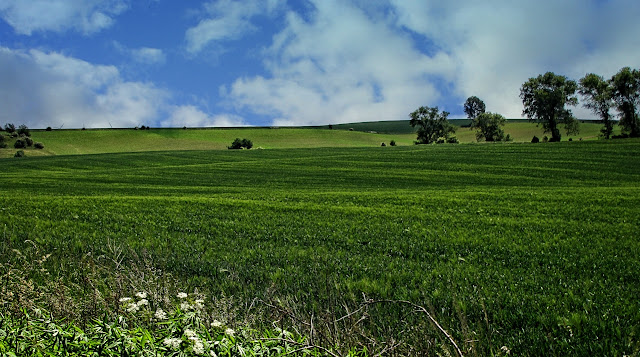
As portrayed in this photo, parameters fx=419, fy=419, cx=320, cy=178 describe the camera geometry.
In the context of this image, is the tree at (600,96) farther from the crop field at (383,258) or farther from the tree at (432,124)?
the crop field at (383,258)

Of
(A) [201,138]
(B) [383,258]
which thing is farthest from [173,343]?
(A) [201,138]

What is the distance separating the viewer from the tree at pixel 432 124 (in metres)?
104

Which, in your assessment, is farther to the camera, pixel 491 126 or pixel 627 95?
pixel 491 126

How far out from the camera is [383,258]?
37.1ft

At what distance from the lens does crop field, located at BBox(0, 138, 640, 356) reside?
21.6 feet

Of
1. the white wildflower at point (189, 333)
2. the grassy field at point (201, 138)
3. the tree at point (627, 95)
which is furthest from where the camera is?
the grassy field at point (201, 138)

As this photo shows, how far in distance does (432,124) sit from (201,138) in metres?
59.6

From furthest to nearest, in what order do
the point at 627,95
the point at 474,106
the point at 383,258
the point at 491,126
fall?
the point at 474,106
the point at 491,126
the point at 627,95
the point at 383,258

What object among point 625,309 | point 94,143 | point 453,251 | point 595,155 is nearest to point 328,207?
point 453,251

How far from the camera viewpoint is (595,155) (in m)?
48.2

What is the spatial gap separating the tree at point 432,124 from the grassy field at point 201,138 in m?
6.10

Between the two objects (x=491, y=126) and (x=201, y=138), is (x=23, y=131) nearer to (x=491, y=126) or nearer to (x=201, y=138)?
(x=201, y=138)

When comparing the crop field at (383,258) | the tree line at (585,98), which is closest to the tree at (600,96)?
the tree line at (585,98)

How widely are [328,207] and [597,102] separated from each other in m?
85.7
